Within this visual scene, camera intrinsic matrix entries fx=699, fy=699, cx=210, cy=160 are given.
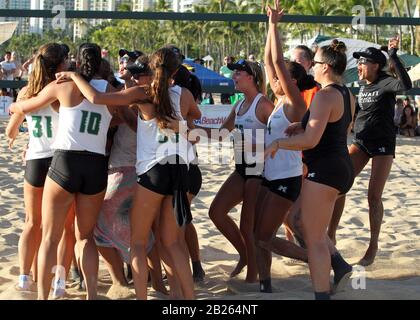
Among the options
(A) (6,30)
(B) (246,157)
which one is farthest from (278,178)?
(A) (6,30)

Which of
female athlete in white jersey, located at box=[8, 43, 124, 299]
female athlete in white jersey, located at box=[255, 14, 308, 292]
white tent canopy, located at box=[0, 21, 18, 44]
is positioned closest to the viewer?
female athlete in white jersey, located at box=[8, 43, 124, 299]

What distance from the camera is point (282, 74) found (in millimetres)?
4266

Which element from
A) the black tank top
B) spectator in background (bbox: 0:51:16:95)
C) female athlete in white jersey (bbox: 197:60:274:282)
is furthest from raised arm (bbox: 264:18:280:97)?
spectator in background (bbox: 0:51:16:95)

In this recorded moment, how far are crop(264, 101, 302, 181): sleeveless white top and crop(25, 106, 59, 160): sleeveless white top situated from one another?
1369 millimetres

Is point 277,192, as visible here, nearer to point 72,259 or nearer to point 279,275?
point 279,275

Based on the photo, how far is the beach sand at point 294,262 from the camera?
4.57 m

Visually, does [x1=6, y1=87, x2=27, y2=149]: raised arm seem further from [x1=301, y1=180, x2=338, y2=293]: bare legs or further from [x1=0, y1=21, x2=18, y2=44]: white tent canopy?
[x1=0, y1=21, x2=18, y2=44]: white tent canopy

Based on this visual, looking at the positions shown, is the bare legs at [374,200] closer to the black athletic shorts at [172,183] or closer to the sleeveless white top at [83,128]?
the black athletic shorts at [172,183]

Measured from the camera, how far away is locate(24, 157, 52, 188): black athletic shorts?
4.30 m

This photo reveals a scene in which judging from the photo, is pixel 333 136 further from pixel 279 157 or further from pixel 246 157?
pixel 246 157

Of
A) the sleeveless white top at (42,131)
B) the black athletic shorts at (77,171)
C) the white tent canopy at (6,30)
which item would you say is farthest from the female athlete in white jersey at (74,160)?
the white tent canopy at (6,30)

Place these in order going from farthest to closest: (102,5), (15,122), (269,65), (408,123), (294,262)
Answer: (102,5) < (408,123) < (294,262) < (269,65) < (15,122)

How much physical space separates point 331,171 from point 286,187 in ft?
1.81
